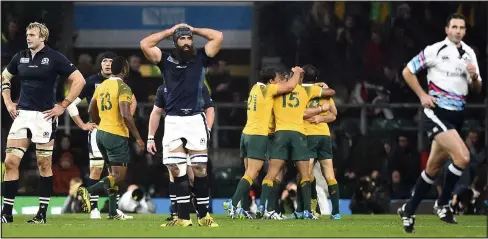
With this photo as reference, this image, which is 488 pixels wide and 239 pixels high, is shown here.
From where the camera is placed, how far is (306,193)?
2098 centimetres

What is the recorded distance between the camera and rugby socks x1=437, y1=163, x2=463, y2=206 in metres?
16.9

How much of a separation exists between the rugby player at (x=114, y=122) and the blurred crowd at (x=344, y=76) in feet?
22.6

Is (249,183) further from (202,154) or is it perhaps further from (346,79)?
(346,79)

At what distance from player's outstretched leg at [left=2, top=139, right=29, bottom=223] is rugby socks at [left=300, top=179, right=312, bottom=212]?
435cm

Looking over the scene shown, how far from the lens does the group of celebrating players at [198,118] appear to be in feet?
53.6

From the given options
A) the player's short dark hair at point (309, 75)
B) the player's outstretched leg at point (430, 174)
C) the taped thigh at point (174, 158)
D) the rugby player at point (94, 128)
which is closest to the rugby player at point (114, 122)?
the rugby player at point (94, 128)

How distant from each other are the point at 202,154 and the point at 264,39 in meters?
10.7

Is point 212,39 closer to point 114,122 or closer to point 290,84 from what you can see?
point 290,84

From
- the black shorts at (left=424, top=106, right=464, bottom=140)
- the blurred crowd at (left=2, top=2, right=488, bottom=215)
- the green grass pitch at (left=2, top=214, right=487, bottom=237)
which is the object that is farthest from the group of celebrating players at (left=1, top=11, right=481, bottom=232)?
the blurred crowd at (left=2, top=2, right=488, bottom=215)

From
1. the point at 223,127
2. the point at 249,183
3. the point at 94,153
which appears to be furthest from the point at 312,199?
the point at 223,127

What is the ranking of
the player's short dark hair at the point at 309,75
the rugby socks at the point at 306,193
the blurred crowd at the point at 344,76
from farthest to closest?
the blurred crowd at the point at 344,76 < the player's short dark hair at the point at 309,75 < the rugby socks at the point at 306,193

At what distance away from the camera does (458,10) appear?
90.8 feet

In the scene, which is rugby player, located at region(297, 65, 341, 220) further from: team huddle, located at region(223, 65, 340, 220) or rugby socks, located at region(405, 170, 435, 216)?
rugby socks, located at region(405, 170, 435, 216)

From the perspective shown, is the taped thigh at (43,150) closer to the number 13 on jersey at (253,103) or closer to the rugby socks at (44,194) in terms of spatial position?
the rugby socks at (44,194)
